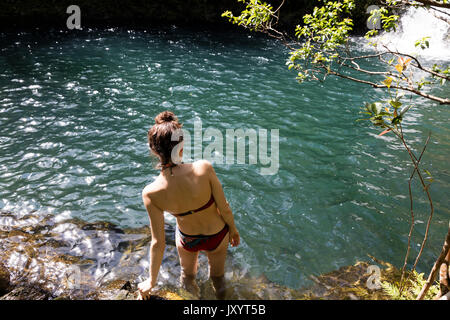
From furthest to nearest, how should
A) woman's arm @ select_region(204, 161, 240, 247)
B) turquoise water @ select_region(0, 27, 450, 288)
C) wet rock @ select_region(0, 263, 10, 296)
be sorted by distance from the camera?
turquoise water @ select_region(0, 27, 450, 288), wet rock @ select_region(0, 263, 10, 296), woman's arm @ select_region(204, 161, 240, 247)

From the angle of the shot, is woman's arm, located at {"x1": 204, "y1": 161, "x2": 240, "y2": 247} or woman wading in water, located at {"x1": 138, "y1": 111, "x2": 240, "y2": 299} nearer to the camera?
woman wading in water, located at {"x1": 138, "y1": 111, "x2": 240, "y2": 299}

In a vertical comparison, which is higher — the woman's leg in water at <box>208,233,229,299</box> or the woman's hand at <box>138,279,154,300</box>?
the woman's hand at <box>138,279,154,300</box>

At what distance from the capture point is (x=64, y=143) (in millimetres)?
8305

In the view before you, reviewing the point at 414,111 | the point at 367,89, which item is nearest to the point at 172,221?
the point at 414,111

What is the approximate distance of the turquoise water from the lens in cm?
572

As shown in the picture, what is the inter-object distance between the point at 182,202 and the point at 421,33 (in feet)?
89.7

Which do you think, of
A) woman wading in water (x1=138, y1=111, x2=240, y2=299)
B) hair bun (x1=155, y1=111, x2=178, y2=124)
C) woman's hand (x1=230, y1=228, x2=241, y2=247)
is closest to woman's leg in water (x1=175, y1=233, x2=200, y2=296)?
woman wading in water (x1=138, y1=111, x2=240, y2=299)

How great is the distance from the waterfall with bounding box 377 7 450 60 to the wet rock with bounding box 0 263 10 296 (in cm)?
2405

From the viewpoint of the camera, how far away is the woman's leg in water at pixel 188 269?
3982 millimetres

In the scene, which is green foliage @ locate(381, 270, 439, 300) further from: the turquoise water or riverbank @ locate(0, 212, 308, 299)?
riverbank @ locate(0, 212, 308, 299)

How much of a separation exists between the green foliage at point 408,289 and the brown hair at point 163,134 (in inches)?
153

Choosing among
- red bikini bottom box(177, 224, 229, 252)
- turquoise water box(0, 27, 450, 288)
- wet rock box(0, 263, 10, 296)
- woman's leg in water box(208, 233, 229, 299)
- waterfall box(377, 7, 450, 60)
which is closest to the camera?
red bikini bottom box(177, 224, 229, 252)

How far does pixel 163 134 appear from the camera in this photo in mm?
2758
